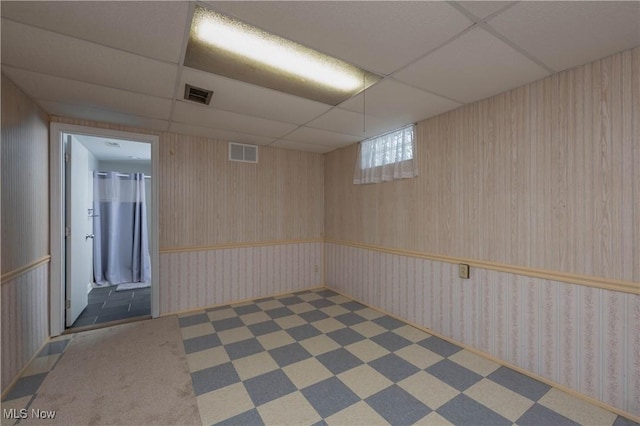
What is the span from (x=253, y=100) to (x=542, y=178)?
8.50ft

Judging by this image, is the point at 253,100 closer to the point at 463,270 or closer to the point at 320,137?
the point at 320,137

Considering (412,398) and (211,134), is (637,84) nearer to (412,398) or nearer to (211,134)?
(412,398)

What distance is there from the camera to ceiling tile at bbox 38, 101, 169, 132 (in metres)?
2.67

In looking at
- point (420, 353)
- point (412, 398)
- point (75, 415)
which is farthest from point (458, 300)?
point (75, 415)

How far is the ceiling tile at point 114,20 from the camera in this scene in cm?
138

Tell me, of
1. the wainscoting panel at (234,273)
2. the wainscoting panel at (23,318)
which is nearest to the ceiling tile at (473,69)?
the wainscoting panel at (234,273)

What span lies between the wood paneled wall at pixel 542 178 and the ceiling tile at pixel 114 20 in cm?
256

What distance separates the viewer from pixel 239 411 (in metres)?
1.84

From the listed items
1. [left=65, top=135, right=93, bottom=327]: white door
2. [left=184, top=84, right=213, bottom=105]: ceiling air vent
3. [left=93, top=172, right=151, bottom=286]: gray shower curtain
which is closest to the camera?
[left=184, top=84, right=213, bottom=105]: ceiling air vent

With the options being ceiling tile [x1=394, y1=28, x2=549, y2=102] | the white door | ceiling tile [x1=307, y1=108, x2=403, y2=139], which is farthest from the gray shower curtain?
ceiling tile [x1=394, y1=28, x2=549, y2=102]

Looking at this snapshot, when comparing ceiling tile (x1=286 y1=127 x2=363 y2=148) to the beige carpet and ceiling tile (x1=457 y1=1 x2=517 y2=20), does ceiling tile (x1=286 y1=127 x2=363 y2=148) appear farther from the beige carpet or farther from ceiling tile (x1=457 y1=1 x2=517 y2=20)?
the beige carpet

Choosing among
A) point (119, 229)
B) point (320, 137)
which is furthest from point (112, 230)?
point (320, 137)

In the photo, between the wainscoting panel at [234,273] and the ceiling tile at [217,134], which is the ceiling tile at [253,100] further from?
the wainscoting panel at [234,273]

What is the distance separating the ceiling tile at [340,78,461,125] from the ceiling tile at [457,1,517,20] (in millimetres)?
797
